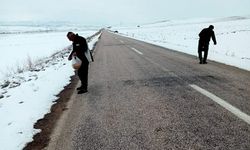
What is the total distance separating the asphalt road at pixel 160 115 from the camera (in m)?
4.48

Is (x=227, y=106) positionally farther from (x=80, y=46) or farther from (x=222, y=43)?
(x=222, y=43)

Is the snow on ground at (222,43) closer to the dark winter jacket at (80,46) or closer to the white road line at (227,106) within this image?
the white road line at (227,106)

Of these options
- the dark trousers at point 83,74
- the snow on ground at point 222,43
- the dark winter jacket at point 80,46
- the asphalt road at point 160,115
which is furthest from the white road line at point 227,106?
the snow on ground at point 222,43

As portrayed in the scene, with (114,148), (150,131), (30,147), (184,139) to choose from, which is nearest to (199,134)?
(184,139)

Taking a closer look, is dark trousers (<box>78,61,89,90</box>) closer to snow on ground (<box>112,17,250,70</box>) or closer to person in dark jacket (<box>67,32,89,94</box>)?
person in dark jacket (<box>67,32,89,94</box>)

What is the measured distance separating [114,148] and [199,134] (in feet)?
4.23

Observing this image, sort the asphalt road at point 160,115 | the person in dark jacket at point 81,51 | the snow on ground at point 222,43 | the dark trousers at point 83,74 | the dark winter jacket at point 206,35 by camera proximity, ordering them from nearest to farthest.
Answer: the asphalt road at point 160,115, the person in dark jacket at point 81,51, the dark trousers at point 83,74, the dark winter jacket at point 206,35, the snow on ground at point 222,43

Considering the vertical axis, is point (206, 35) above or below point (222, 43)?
above

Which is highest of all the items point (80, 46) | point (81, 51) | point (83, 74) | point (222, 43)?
point (80, 46)

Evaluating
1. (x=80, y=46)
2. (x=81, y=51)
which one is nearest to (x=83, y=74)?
(x=81, y=51)

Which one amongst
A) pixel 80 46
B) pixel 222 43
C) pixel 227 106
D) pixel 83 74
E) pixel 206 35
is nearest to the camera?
pixel 227 106

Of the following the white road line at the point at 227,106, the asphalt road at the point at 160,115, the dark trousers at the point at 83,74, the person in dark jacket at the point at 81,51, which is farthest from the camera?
the dark trousers at the point at 83,74

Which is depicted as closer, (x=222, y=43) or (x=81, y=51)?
(x=81, y=51)

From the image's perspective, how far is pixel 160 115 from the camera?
5.74 meters
